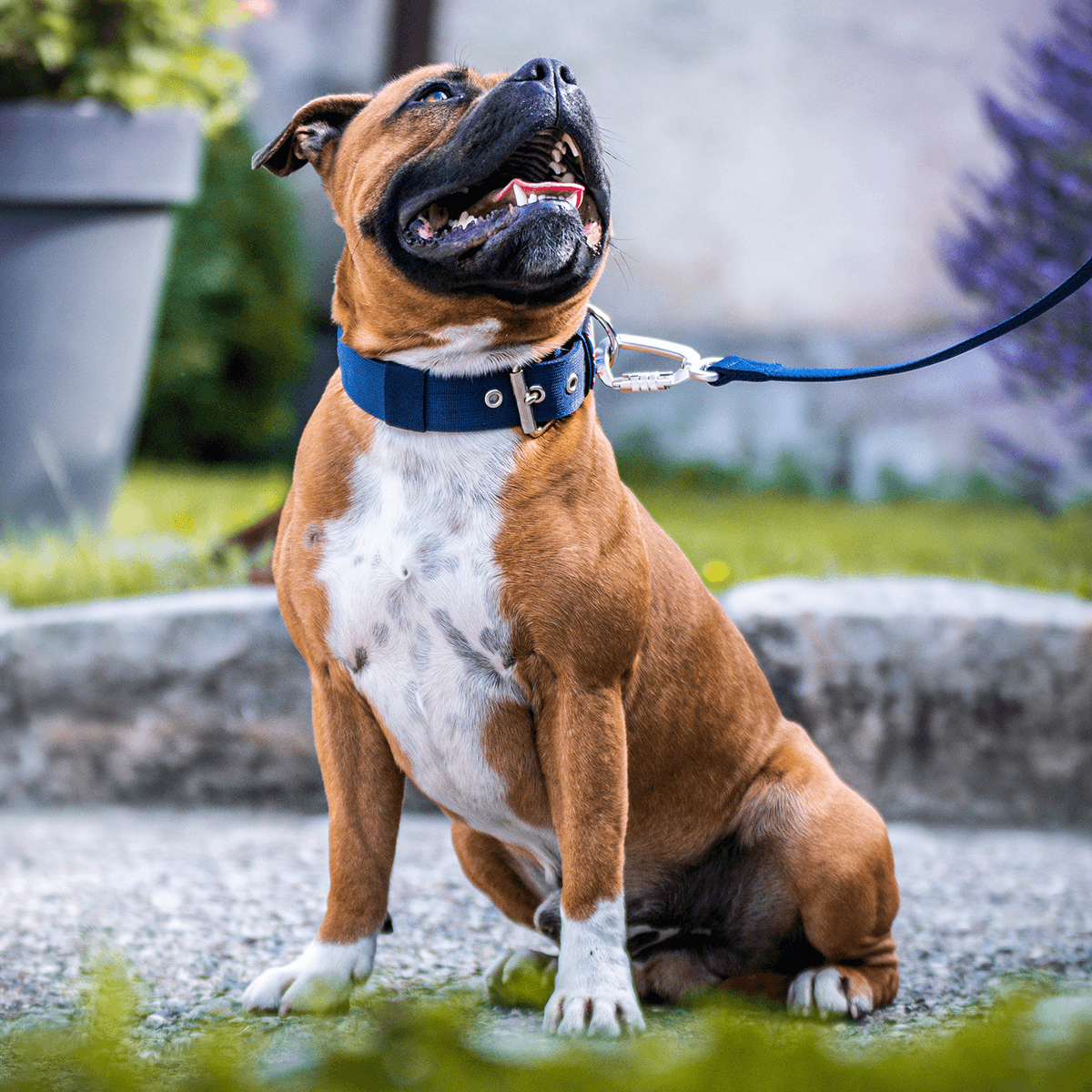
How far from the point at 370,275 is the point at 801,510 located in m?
4.76

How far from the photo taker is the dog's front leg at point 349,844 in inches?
79.4

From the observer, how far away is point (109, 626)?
350 cm

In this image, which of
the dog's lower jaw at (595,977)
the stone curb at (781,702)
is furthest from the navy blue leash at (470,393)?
the stone curb at (781,702)

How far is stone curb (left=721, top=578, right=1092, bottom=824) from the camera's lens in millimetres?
3457

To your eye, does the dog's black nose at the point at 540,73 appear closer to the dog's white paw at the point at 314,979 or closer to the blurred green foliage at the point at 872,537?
the dog's white paw at the point at 314,979

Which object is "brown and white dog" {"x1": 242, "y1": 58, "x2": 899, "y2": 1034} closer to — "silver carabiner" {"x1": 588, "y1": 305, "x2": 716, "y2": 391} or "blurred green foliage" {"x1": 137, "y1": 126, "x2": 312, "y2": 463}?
"silver carabiner" {"x1": 588, "y1": 305, "x2": 716, "y2": 391}

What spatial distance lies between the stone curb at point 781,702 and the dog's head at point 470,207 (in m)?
1.69

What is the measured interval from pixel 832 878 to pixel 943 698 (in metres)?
1.58

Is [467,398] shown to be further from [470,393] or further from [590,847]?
[590,847]

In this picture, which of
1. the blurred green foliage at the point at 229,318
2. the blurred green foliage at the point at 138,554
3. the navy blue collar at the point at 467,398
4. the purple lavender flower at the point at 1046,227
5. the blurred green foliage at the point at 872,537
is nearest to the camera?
the navy blue collar at the point at 467,398

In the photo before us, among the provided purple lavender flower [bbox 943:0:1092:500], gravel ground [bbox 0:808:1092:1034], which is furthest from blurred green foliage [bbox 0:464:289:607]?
purple lavender flower [bbox 943:0:1092:500]

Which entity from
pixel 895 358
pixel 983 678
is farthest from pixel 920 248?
pixel 983 678

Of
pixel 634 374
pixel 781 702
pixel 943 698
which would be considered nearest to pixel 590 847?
pixel 634 374

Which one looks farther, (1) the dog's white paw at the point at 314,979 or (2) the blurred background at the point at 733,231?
(2) the blurred background at the point at 733,231
